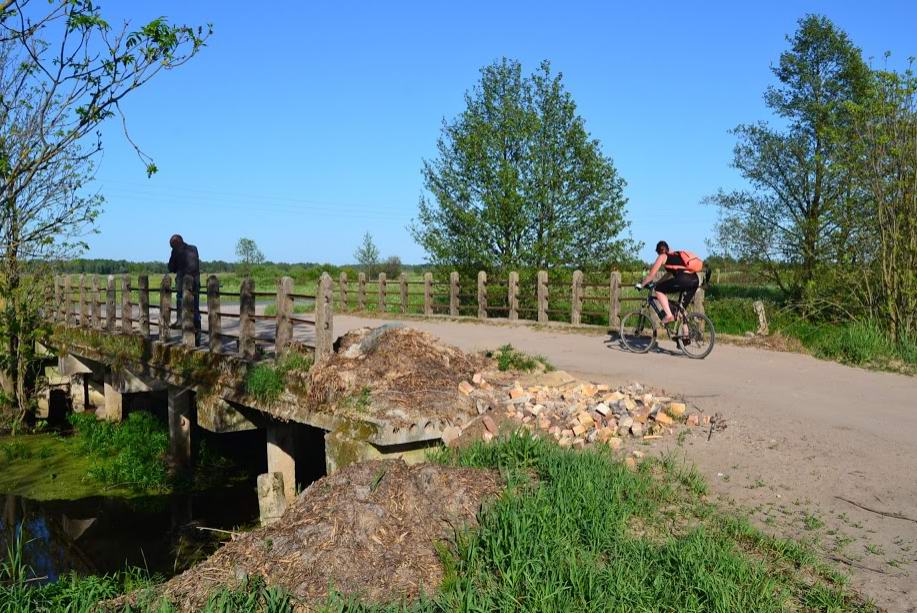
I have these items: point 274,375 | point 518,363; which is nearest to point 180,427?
point 274,375

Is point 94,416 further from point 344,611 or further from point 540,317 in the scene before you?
point 344,611

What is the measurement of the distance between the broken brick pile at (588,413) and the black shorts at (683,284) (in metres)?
3.46

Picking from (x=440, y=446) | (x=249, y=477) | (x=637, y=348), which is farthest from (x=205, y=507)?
(x=637, y=348)

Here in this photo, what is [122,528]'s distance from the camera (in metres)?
10.4

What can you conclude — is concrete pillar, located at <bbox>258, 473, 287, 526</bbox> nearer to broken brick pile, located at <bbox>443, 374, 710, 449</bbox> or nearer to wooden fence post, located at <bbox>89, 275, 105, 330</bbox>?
broken brick pile, located at <bbox>443, 374, 710, 449</bbox>

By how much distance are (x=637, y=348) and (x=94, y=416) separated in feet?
39.5

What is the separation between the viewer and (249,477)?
1294 cm

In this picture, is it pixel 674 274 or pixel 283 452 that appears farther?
pixel 674 274

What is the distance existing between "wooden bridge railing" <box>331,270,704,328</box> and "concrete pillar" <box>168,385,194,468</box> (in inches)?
288

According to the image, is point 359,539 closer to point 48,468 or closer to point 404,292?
point 48,468

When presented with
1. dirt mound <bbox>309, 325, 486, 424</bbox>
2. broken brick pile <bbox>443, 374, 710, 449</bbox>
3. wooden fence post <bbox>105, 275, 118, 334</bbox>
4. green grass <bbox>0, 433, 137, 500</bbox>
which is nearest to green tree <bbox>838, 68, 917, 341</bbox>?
broken brick pile <bbox>443, 374, 710, 449</bbox>

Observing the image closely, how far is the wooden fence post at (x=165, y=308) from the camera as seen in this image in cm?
1308

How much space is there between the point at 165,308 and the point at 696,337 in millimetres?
9311

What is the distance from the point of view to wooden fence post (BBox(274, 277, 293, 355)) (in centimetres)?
994
